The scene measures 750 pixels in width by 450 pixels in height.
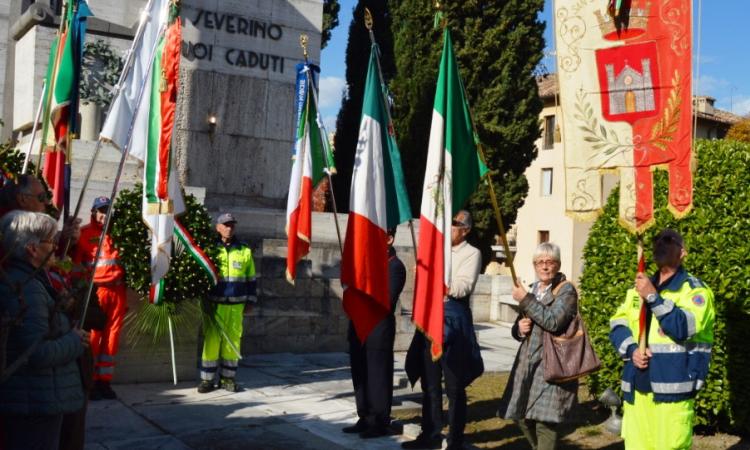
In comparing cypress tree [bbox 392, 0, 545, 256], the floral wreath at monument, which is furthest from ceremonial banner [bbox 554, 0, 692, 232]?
cypress tree [bbox 392, 0, 545, 256]

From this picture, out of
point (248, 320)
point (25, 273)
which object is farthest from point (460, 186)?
point (248, 320)

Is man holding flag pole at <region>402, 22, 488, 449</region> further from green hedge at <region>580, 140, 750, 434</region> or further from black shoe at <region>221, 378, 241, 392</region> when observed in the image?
black shoe at <region>221, 378, 241, 392</region>

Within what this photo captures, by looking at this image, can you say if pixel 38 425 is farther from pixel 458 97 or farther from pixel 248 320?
pixel 248 320

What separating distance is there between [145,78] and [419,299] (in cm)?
246

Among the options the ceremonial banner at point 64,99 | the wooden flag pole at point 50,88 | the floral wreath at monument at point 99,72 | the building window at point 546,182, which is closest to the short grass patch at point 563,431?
the ceremonial banner at point 64,99

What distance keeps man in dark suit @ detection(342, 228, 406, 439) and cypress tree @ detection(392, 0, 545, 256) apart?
500 inches

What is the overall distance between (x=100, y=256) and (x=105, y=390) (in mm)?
1255

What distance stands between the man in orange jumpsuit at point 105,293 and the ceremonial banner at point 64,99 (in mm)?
1335

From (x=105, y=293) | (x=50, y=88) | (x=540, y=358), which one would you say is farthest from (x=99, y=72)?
(x=540, y=358)

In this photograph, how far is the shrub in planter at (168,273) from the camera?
836 cm

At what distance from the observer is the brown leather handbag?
18.3 ft

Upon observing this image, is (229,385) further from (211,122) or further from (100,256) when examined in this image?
(211,122)

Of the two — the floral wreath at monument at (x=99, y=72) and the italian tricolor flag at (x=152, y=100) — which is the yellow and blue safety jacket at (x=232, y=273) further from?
the floral wreath at monument at (x=99, y=72)

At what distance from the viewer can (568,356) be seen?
5.61 m
